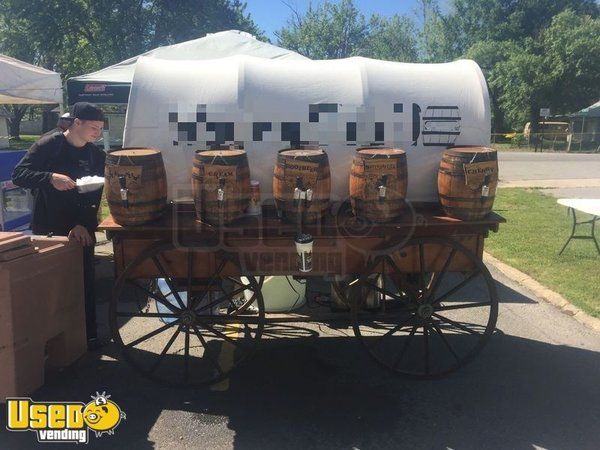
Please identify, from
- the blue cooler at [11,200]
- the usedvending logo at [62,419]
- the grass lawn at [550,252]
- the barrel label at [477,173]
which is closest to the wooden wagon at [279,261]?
the barrel label at [477,173]

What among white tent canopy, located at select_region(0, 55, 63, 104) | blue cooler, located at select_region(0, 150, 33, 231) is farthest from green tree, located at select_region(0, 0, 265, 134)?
blue cooler, located at select_region(0, 150, 33, 231)

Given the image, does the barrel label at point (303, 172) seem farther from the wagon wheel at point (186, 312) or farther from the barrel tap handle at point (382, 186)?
the wagon wheel at point (186, 312)

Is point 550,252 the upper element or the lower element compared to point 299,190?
lower

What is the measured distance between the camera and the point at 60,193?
4.11m

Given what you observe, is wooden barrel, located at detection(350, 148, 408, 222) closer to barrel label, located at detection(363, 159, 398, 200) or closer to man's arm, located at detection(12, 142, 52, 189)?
barrel label, located at detection(363, 159, 398, 200)

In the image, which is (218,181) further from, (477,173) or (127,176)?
(477,173)

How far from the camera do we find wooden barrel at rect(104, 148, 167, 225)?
11.1ft

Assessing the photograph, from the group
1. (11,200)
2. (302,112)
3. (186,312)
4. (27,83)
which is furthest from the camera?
(27,83)

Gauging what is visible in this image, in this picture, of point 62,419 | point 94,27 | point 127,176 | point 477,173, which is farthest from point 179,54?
point 94,27

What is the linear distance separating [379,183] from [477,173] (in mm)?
726

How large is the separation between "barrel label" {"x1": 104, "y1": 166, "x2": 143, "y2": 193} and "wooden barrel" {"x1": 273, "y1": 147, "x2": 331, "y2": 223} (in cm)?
96

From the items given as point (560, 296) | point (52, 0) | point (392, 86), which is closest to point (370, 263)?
point (392, 86)

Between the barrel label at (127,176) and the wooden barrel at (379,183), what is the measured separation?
1538 mm

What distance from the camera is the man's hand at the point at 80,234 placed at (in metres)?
3.96
